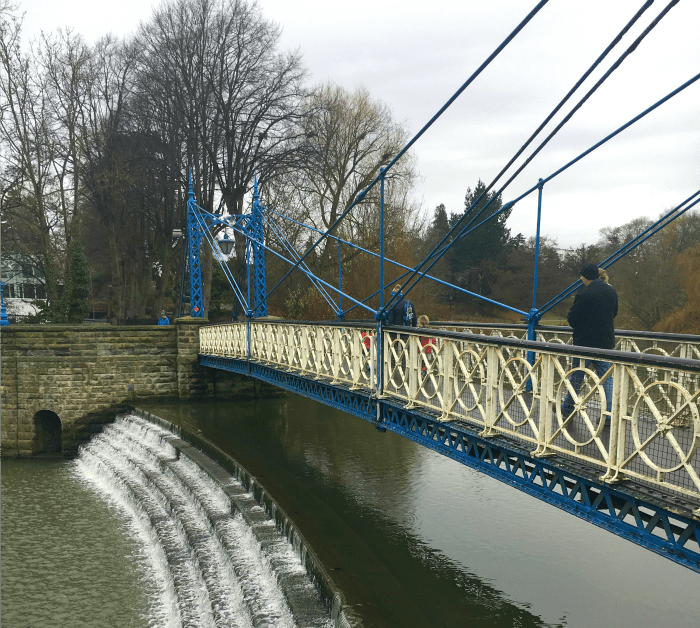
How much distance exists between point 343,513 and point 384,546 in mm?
1235

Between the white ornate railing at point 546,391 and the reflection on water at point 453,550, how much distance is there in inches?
64.4

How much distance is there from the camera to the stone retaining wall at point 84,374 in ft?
57.6

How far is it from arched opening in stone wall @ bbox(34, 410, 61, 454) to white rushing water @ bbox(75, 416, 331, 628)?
20.7 ft

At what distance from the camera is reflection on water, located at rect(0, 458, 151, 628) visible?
7.62m

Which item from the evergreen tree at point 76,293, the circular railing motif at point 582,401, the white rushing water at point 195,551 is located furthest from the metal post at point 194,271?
the circular railing motif at point 582,401

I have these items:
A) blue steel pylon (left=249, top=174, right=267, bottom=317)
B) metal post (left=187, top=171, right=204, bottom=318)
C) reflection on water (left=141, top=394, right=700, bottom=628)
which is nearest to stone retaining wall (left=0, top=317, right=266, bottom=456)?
metal post (left=187, top=171, right=204, bottom=318)

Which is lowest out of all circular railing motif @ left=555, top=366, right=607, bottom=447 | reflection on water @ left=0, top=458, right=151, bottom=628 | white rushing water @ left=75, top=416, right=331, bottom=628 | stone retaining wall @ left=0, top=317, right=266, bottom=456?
reflection on water @ left=0, top=458, right=151, bottom=628

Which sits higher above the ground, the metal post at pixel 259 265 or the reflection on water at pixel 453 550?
the metal post at pixel 259 265

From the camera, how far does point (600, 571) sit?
6887mm

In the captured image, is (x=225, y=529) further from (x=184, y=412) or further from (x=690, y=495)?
(x=184, y=412)

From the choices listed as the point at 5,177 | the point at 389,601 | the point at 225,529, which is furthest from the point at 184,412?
the point at 5,177

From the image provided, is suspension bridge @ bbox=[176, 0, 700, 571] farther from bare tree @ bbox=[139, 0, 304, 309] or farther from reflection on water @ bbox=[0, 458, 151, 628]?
bare tree @ bbox=[139, 0, 304, 309]

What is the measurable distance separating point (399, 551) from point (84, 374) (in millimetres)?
13111

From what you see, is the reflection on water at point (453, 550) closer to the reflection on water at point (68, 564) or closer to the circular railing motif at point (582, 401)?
the circular railing motif at point (582, 401)
